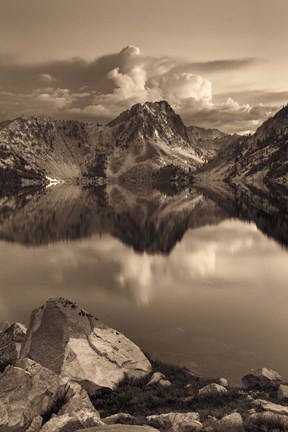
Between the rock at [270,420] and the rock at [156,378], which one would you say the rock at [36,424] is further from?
the rock at [156,378]

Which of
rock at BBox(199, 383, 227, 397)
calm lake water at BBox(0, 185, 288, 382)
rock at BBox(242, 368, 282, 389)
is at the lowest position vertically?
calm lake water at BBox(0, 185, 288, 382)

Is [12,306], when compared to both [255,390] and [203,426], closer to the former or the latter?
[255,390]

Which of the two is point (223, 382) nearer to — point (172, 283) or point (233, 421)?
point (233, 421)

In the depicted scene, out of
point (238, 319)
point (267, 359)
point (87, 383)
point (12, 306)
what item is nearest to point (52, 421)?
point (87, 383)

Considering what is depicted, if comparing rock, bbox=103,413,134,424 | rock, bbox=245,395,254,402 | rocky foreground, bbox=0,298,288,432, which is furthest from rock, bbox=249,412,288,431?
rock, bbox=103,413,134,424

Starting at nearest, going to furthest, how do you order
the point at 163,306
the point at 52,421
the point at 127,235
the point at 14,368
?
the point at 52,421 < the point at 14,368 < the point at 163,306 < the point at 127,235

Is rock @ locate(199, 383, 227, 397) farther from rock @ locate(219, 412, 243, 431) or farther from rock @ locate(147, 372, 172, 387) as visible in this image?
rock @ locate(219, 412, 243, 431)

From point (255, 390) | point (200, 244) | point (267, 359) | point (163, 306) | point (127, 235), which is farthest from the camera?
point (127, 235)
